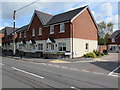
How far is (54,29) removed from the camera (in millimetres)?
22375

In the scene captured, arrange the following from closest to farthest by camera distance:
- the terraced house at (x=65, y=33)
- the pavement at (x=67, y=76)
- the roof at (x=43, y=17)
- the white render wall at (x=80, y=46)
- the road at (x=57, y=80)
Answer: the road at (x=57, y=80) → the pavement at (x=67, y=76) → the terraced house at (x=65, y=33) → the white render wall at (x=80, y=46) → the roof at (x=43, y=17)

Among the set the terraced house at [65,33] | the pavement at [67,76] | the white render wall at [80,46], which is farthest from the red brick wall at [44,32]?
the pavement at [67,76]

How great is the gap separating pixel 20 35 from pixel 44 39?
12.6 metres

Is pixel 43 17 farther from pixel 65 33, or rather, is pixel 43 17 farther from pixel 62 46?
pixel 62 46

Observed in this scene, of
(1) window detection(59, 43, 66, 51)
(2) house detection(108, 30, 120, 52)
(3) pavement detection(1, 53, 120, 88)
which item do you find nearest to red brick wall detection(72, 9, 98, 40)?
(1) window detection(59, 43, 66, 51)

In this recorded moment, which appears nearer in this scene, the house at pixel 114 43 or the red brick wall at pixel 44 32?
the red brick wall at pixel 44 32

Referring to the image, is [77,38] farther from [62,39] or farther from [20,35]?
[20,35]

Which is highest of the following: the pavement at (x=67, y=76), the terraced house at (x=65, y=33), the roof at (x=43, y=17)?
the roof at (x=43, y=17)

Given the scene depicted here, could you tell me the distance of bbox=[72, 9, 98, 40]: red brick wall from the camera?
2075cm

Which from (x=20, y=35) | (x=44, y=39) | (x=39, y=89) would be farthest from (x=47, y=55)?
(x=20, y=35)

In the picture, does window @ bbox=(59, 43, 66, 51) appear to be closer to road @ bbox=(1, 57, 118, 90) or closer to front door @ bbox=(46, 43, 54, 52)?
front door @ bbox=(46, 43, 54, 52)

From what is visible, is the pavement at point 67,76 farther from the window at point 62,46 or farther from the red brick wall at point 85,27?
the red brick wall at point 85,27

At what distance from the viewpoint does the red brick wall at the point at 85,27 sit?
2075 centimetres

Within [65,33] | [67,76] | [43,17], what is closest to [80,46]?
[65,33]
